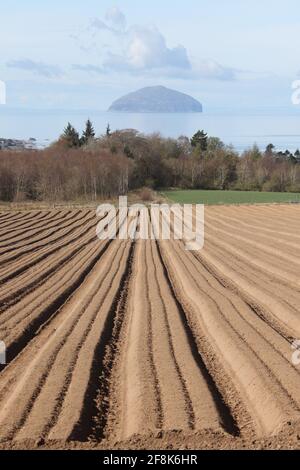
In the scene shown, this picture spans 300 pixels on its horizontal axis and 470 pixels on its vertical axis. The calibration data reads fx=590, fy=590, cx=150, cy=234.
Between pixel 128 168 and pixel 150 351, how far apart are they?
49659 millimetres

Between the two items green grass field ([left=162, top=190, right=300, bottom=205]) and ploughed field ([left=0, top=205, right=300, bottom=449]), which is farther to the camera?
green grass field ([left=162, top=190, right=300, bottom=205])

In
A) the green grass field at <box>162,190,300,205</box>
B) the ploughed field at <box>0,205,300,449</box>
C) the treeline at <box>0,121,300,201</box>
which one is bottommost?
the ploughed field at <box>0,205,300,449</box>

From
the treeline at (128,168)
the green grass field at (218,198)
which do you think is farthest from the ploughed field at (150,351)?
the treeline at (128,168)

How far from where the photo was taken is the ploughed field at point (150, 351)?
5984 millimetres

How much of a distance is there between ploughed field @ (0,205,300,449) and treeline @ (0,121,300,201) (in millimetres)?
34464

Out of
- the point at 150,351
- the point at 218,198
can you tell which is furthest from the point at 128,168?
the point at 150,351

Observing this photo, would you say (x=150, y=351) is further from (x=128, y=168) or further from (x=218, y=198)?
(x=128, y=168)

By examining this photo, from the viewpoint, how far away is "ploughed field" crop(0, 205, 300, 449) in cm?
598

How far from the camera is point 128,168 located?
189 ft

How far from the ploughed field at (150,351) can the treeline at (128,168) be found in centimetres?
3446

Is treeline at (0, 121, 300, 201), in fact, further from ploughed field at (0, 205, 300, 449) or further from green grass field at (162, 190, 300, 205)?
ploughed field at (0, 205, 300, 449)

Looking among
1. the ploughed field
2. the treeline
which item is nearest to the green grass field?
the treeline

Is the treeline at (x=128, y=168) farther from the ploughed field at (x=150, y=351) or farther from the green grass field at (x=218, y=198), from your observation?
the ploughed field at (x=150, y=351)

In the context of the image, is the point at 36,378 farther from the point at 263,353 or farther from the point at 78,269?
the point at 78,269
